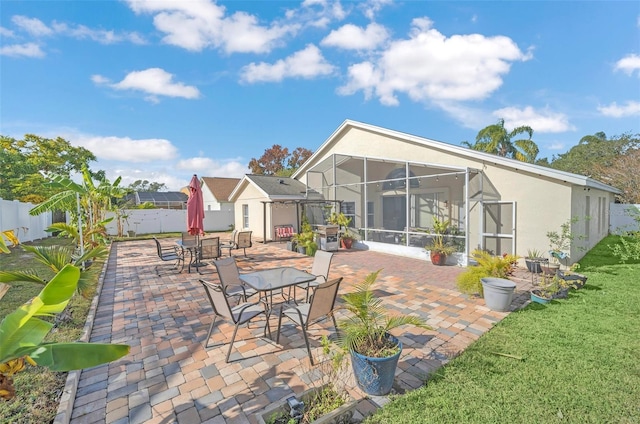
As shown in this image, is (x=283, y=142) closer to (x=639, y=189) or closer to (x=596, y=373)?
(x=639, y=189)

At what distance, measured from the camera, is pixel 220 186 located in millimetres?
32219

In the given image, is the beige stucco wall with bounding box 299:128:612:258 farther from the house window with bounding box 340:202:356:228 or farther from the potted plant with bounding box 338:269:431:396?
the potted plant with bounding box 338:269:431:396

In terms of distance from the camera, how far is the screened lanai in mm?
11383

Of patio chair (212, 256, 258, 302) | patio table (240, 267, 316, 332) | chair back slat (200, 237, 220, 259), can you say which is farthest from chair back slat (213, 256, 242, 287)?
chair back slat (200, 237, 220, 259)

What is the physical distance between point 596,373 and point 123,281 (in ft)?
38.3

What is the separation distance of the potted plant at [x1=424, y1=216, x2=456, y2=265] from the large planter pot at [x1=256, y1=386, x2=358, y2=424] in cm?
876

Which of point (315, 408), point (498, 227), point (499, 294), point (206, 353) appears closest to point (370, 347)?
point (315, 408)

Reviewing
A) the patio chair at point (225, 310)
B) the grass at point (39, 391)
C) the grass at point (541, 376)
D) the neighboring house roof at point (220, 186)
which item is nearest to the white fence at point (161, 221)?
the neighboring house roof at point (220, 186)

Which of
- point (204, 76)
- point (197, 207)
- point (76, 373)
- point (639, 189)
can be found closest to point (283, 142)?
point (204, 76)

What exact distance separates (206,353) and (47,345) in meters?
2.69

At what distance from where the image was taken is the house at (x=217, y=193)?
28989 mm

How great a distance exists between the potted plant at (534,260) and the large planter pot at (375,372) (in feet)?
26.7

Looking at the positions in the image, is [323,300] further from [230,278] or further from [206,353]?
[230,278]

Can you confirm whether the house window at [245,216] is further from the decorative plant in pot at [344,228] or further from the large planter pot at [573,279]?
the large planter pot at [573,279]
